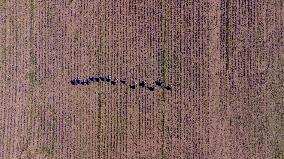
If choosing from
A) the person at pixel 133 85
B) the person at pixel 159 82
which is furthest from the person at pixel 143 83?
the person at pixel 159 82

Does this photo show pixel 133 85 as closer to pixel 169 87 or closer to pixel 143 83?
pixel 143 83

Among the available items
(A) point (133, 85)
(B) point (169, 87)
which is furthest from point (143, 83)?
(B) point (169, 87)

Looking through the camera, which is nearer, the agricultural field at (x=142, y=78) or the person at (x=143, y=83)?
the agricultural field at (x=142, y=78)

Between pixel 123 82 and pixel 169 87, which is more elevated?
pixel 123 82

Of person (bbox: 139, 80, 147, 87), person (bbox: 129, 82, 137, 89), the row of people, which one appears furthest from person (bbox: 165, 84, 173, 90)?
person (bbox: 129, 82, 137, 89)

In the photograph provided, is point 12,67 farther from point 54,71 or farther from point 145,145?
point 145,145

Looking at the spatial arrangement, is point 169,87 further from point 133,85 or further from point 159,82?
point 133,85

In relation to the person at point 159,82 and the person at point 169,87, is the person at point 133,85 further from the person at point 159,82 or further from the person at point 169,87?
the person at point 169,87

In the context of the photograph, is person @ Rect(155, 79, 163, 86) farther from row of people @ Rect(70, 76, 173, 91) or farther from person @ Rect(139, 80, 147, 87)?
person @ Rect(139, 80, 147, 87)

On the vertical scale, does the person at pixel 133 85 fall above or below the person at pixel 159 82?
below
